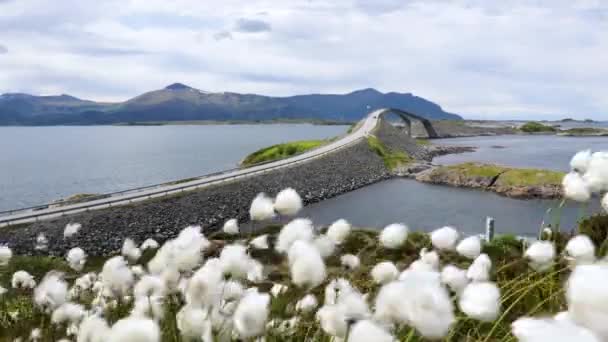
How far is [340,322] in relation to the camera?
2.44 metres

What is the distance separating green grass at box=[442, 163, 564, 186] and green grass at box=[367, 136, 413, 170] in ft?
39.5

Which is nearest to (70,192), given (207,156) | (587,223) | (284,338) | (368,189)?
(368,189)

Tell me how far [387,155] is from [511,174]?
2632 cm

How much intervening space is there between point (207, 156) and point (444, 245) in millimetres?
116530

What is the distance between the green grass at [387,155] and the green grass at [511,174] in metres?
12.0

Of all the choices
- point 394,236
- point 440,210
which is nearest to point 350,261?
point 394,236

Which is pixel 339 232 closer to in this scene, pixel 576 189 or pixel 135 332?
pixel 576 189

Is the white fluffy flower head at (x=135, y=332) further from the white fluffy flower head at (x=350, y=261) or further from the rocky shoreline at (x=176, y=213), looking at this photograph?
the rocky shoreline at (x=176, y=213)

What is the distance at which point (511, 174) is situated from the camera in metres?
54.4

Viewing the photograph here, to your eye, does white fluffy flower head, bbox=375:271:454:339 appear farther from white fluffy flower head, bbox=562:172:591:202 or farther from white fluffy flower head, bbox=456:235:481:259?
white fluffy flower head, bbox=562:172:591:202

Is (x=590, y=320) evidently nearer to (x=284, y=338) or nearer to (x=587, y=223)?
(x=284, y=338)

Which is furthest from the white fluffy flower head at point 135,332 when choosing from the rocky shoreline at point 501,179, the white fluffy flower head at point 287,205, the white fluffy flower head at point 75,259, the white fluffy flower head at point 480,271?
the rocky shoreline at point 501,179

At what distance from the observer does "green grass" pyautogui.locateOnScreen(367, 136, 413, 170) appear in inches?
2873

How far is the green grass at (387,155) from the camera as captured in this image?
2873 inches
